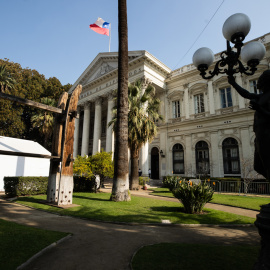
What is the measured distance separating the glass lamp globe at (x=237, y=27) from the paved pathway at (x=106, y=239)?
5.15 m

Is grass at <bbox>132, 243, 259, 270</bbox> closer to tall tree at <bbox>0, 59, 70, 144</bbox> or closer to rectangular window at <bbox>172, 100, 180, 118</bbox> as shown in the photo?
rectangular window at <bbox>172, 100, 180, 118</bbox>

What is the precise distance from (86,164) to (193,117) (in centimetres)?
1538

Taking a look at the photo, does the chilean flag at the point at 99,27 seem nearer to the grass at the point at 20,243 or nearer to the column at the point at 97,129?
the column at the point at 97,129

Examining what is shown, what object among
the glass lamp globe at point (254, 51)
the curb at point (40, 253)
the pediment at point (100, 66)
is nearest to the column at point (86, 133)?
the pediment at point (100, 66)

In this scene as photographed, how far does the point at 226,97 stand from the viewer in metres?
21.8

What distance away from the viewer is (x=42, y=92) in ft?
107

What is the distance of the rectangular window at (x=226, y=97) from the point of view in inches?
852

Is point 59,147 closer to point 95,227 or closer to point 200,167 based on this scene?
point 95,227

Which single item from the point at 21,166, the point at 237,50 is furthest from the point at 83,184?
the point at 237,50

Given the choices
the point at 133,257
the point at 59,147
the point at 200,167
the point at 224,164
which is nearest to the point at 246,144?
the point at 224,164

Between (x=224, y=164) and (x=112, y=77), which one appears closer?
(x=224, y=164)

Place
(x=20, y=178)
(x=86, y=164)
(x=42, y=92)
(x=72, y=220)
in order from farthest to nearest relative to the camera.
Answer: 1. (x=42, y=92)
2. (x=86, y=164)
3. (x=20, y=178)
4. (x=72, y=220)

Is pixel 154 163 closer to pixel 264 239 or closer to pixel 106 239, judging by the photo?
pixel 106 239

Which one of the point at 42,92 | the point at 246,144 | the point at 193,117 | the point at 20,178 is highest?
the point at 42,92
